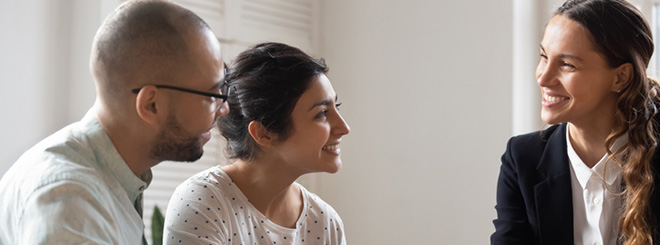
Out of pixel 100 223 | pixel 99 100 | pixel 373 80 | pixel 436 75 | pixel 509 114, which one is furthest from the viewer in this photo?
pixel 373 80

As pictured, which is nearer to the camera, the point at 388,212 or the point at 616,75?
the point at 616,75

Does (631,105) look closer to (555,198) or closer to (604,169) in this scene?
(604,169)

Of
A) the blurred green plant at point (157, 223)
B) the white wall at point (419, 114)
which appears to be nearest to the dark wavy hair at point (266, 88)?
the blurred green plant at point (157, 223)

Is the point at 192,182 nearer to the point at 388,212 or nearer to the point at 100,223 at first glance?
the point at 100,223

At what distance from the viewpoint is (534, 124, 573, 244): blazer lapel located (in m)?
1.89

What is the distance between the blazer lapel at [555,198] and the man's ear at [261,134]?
71 centimetres

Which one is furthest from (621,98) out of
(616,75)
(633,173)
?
(633,173)

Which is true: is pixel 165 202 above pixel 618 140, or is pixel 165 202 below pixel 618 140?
below

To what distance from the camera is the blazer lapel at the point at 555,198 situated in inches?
74.6

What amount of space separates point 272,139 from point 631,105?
891 mm

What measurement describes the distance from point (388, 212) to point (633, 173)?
168 centimetres

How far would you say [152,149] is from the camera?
1402mm

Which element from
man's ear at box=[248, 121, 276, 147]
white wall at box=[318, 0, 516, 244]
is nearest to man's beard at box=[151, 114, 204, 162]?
man's ear at box=[248, 121, 276, 147]

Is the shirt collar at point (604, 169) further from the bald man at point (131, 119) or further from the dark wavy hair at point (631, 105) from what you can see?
the bald man at point (131, 119)
